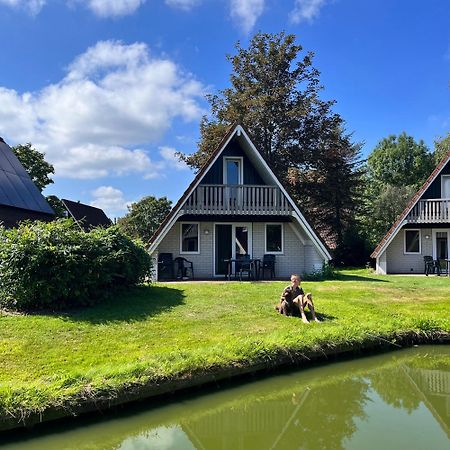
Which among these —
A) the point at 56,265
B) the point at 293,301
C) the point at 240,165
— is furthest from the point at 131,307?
the point at 240,165

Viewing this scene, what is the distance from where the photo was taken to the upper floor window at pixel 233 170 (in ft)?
61.9

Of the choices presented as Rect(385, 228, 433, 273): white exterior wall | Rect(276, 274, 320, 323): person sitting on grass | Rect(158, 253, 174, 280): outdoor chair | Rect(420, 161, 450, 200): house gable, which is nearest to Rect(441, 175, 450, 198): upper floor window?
Rect(420, 161, 450, 200): house gable

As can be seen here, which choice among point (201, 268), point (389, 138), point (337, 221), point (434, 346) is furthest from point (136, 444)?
point (389, 138)

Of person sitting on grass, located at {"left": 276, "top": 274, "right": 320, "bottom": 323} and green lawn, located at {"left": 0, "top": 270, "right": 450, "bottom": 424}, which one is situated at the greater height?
person sitting on grass, located at {"left": 276, "top": 274, "right": 320, "bottom": 323}

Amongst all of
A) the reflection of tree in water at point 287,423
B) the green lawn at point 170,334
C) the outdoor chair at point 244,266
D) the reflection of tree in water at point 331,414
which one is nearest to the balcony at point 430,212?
the green lawn at point 170,334

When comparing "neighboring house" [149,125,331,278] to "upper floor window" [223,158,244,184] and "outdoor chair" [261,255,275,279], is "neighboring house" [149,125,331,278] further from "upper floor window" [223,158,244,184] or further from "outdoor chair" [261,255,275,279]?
"outdoor chair" [261,255,275,279]

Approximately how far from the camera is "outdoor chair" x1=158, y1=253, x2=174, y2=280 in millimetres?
17969

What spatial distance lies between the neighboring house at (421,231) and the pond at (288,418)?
14263 millimetres

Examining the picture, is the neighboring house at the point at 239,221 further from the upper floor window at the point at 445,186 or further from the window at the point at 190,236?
the upper floor window at the point at 445,186

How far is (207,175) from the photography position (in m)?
18.4

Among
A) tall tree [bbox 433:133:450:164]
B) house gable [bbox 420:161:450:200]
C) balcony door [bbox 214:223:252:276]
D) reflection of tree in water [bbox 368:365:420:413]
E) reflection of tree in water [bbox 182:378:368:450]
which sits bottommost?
reflection of tree in water [bbox 182:378:368:450]

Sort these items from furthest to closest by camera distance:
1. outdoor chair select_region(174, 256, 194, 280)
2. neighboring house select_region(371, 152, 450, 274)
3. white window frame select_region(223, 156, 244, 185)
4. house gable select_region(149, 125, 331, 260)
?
neighboring house select_region(371, 152, 450, 274) < white window frame select_region(223, 156, 244, 185) < outdoor chair select_region(174, 256, 194, 280) < house gable select_region(149, 125, 331, 260)

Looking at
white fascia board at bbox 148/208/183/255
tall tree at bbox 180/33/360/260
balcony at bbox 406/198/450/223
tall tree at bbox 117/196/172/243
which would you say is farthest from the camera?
tall tree at bbox 117/196/172/243

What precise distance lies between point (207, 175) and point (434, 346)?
11.0 m
